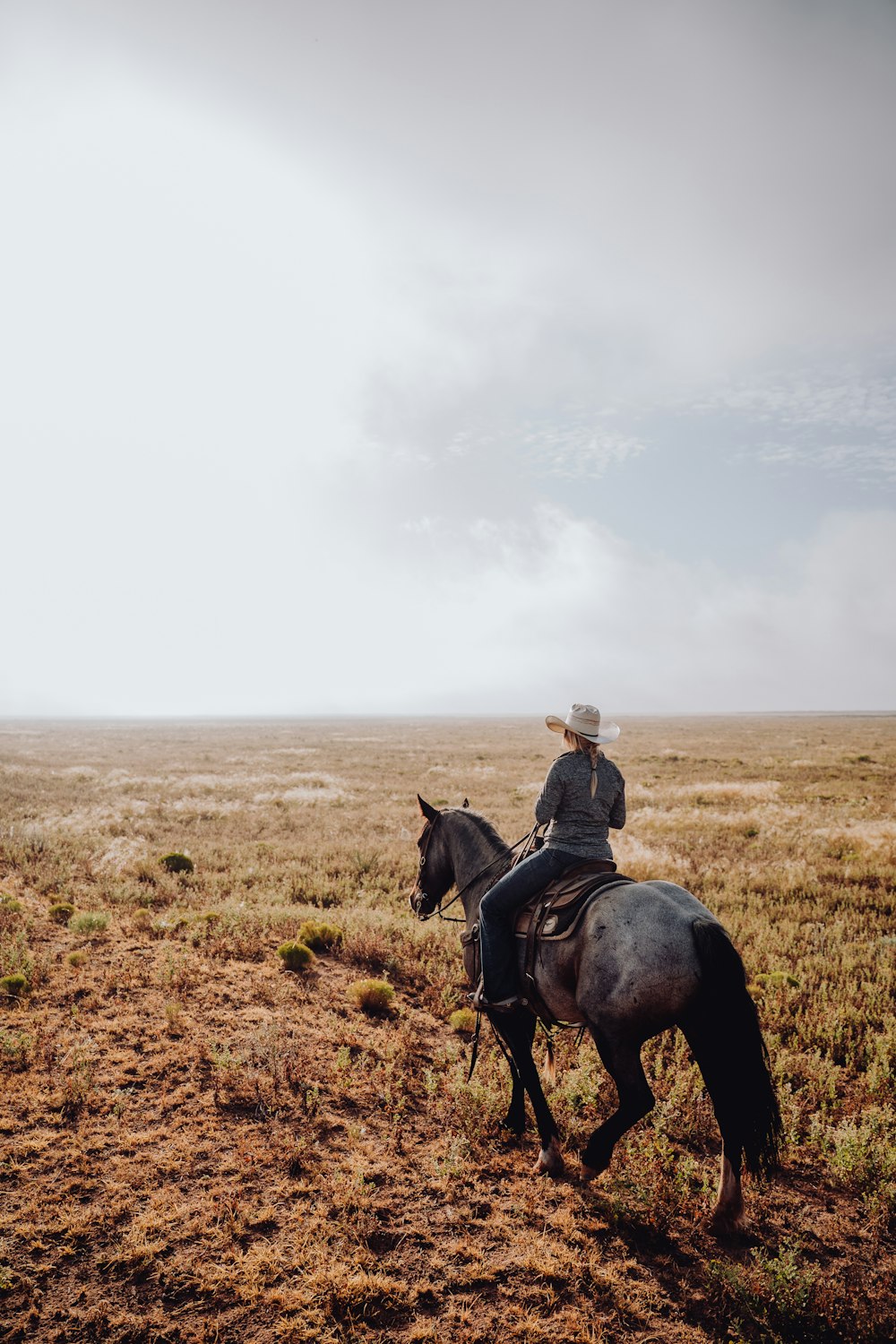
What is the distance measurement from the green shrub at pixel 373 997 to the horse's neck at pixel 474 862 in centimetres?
245

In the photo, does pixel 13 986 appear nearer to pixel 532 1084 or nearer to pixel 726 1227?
pixel 532 1084

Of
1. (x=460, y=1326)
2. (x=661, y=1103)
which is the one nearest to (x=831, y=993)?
(x=661, y=1103)

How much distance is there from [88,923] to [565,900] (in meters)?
9.02

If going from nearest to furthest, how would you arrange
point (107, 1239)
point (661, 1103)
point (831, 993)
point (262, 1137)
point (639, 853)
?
point (107, 1239)
point (262, 1137)
point (661, 1103)
point (831, 993)
point (639, 853)

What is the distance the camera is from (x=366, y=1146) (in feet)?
18.0

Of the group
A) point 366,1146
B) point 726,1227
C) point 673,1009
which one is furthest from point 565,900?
point 366,1146

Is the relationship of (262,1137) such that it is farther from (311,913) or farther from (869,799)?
(869,799)

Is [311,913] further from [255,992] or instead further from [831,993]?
[831,993]

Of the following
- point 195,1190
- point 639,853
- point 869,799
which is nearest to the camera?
point 195,1190

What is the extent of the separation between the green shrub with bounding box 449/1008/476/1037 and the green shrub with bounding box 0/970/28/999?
561 centimetres

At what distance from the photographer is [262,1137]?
5547 millimetres

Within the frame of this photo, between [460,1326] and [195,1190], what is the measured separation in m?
2.38

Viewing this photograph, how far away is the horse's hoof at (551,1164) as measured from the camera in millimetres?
5285

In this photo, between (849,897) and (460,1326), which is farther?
(849,897)
